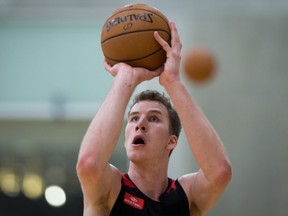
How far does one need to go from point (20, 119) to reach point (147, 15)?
5611 mm

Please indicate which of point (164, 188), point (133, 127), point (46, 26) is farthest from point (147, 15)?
point (46, 26)

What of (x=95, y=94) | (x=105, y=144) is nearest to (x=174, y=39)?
(x=105, y=144)

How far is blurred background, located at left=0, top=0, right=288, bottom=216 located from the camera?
27.6 ft

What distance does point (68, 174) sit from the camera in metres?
8.75

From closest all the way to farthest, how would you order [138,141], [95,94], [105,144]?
[105,144] < [138,141] < [95,94]

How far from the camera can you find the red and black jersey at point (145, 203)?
3.74m

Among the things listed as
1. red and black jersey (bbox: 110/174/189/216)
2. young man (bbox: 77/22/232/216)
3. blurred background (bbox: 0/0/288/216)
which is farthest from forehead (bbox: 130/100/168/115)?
blurred background (bbox: 0/0/288/216)

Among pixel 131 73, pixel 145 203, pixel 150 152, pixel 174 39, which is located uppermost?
pixel 174 39

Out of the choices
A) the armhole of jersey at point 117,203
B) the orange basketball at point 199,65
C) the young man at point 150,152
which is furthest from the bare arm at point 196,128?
the orange basketball at point 199,65

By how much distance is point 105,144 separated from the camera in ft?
11.4

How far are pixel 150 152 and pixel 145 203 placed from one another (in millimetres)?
316

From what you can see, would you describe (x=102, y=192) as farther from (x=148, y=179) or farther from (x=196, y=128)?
(x=196, y=128)

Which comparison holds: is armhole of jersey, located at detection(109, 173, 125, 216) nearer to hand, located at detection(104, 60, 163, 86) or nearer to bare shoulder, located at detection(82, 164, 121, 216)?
bare shoulder, located at detection(82, 164, 121, 216)

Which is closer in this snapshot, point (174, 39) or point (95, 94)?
point (174, 39)
